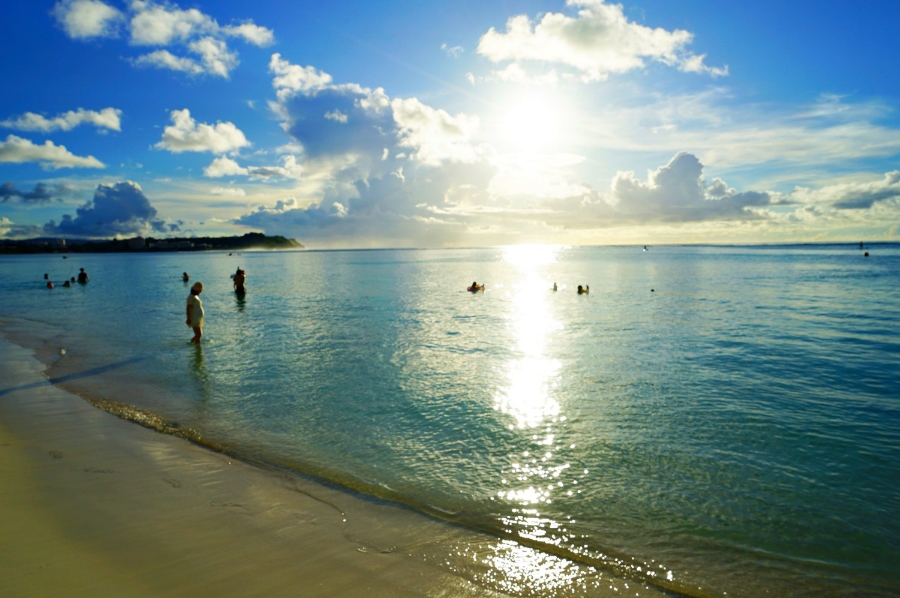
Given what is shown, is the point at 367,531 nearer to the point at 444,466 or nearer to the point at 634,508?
the point at 444,466

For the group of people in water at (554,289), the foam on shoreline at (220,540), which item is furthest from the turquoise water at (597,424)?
the group of people in water at (554,289)

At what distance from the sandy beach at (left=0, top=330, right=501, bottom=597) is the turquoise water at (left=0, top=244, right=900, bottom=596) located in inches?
39.9

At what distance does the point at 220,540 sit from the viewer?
6367 mm

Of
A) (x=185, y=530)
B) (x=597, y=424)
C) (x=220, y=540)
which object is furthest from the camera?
(x=597, y=424)

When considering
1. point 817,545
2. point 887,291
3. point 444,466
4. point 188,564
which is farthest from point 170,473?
point 887,291

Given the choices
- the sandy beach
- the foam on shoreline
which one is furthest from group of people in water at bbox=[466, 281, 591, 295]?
the foam on shoreline

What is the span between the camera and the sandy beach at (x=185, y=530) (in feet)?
18.0

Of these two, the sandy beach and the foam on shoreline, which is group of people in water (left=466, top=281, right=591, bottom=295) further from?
the foam on shoreline

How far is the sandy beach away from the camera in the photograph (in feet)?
18.0

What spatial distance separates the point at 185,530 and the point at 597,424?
8.89m

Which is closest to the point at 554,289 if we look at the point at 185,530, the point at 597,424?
the point at 597,424

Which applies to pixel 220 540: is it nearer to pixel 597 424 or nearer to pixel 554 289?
pixel 597 424

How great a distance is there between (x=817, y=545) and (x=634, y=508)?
2508 mm

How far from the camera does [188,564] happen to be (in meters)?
5.78
